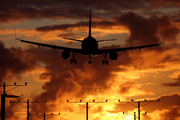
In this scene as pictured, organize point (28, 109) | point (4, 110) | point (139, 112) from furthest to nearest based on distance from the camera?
point (28, 109) < point (139, 112) < point (4, 110)

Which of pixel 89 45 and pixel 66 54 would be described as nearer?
pixel 89 45

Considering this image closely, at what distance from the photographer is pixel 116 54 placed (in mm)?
136500

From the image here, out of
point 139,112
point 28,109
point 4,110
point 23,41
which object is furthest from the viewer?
point 28,109

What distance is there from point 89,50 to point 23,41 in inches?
652

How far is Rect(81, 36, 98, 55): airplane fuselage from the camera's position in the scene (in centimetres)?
12469

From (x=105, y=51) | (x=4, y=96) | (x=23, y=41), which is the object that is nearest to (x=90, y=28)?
(x=105, y=51)

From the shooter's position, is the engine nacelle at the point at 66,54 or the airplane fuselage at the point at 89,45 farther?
the engine nacelle at the point at 66,54

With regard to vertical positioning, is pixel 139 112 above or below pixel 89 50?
below

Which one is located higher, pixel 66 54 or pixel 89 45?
pixel 89 45

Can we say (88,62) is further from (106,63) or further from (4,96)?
(4,96)

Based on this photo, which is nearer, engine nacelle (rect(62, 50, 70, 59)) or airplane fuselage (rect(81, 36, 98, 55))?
airplane fuselage (rect(81, 36, 98, 55))

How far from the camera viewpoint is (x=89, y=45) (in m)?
125

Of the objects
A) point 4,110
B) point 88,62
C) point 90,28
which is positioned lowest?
point 4,110

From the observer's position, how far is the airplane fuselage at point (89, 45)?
409ft
